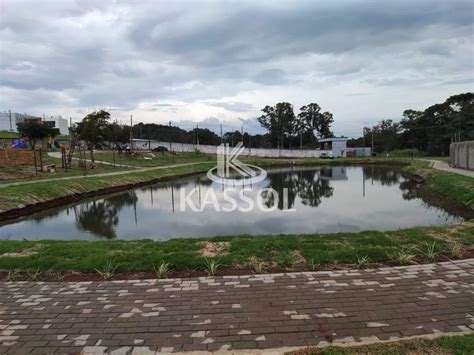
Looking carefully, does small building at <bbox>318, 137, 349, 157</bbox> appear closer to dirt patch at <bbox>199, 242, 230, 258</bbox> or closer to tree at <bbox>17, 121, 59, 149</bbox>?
tree at <bbox>17, 121, 59, 149</bbox>

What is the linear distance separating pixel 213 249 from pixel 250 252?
674mm

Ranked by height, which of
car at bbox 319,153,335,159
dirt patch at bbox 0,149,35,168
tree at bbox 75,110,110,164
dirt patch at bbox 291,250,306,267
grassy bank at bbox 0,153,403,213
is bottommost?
grassy bank at bbox 0,153,403,213

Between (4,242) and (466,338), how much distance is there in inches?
289

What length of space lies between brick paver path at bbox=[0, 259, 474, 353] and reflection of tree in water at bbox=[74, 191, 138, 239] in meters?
5.51

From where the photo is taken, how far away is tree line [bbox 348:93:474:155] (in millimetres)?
52031

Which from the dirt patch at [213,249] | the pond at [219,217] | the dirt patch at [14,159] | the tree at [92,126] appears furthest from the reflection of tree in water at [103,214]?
the tree at [92,126]

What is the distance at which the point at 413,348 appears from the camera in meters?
2.93

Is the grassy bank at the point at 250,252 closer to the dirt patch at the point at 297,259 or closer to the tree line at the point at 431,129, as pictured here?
the dirt patch at the point at 297,259

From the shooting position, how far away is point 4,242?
22.5 feet

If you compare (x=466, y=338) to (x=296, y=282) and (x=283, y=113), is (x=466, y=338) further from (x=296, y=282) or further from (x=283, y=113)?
(x=283, y=113)

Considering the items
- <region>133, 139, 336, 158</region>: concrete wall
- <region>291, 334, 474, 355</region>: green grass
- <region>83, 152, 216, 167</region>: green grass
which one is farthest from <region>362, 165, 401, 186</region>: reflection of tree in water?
<region>133, 139, 336, 158</region>: concrete wall

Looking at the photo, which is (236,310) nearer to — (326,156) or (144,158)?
(144,158)

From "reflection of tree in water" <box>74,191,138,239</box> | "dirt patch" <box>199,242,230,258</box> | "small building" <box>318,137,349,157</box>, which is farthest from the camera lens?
"small building" <box>318,137,349,157</box>

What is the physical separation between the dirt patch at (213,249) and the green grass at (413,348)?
9.57ft
